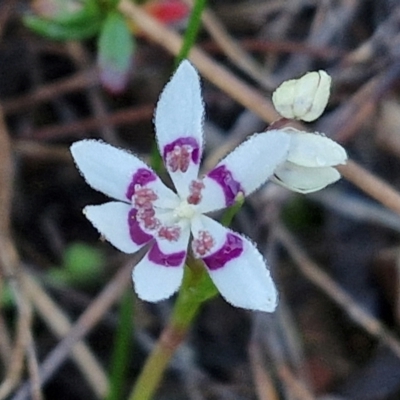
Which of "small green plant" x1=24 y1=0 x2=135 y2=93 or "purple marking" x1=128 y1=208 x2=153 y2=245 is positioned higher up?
"purple marking" x1=128 y1=208 x2=153 y2=245

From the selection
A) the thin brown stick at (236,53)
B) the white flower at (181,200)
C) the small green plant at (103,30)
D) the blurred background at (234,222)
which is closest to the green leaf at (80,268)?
the blurred background at (234,222)

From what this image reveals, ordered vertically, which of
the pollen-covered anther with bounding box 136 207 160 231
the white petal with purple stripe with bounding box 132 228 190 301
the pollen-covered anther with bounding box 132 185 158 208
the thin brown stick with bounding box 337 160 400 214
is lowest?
the thin brown stick with bounding box 337 160 400 214

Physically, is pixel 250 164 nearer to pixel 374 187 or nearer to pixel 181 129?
pixel 181 129

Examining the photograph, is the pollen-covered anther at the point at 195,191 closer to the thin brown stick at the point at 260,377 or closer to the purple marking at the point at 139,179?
the purple marking at the point at 139,179

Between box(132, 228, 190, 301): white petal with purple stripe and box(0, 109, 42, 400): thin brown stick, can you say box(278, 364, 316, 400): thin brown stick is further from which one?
box(132, 228, 190, 301): white petal with purple stripe

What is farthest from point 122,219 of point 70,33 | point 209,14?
point 209,14

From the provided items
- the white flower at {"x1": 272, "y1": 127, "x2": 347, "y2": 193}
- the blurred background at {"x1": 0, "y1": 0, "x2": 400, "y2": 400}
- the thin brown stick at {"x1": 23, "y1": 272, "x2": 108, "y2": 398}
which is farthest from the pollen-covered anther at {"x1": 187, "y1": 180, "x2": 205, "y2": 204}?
the thin brown stick at {"x1": 23, "y1": 272, "x2": 108, "y2": 398}
